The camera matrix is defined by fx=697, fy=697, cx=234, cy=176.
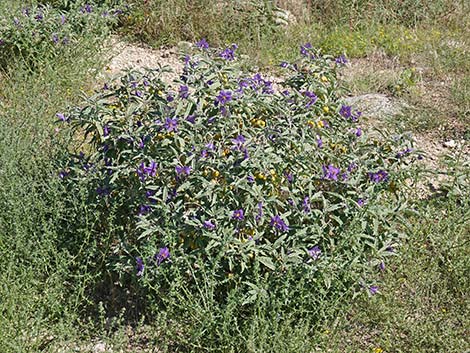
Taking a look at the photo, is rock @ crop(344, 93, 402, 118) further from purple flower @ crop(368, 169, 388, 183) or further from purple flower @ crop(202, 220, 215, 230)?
purple flower @ crop(202, 220, 215, 230)

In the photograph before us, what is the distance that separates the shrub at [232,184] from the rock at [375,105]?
1.79 metres

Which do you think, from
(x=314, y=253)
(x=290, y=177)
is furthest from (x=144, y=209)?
(x=314, y=253)

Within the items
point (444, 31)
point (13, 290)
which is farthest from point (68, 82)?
point (444, 31)

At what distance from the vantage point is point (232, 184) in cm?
301

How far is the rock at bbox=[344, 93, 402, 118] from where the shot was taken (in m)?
5.36

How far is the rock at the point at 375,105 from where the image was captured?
536 centimetres

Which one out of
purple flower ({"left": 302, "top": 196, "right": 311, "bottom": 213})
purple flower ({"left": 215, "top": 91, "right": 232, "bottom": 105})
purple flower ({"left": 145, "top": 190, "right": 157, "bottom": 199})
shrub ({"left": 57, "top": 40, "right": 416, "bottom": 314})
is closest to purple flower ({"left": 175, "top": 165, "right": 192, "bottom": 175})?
shrub ({"left": 57, "top": 40, "right": 416, "bottom": 314})

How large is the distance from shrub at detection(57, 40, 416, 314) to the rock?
5.86 ft

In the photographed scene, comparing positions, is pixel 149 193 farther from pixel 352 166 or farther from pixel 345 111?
pixel 345 111

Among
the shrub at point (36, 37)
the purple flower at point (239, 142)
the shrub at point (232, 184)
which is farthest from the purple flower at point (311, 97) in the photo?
the shrub at point (36, 37)

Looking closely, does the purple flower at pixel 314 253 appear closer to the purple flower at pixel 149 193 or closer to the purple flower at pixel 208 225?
the purple flower at pixel 208 225

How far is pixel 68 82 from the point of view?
552 cm

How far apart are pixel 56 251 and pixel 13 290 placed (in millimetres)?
329

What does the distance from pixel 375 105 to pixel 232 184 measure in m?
2.79
